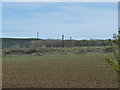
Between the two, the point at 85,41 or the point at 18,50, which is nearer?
the point at 18,50

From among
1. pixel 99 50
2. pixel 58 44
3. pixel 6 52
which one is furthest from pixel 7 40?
pixel 99 50

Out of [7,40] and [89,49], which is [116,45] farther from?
[7,40]

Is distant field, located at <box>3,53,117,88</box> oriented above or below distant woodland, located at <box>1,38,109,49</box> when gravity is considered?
below

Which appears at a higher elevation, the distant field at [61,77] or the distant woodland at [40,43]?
the distant woodland at [40,43]

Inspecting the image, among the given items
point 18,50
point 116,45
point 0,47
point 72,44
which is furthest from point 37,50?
point 116,45

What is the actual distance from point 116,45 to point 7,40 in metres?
77.0

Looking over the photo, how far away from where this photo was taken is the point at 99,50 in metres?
77.2

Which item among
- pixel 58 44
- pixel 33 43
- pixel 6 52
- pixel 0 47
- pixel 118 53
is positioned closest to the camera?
pixel 118 53

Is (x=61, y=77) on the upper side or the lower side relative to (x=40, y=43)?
lower

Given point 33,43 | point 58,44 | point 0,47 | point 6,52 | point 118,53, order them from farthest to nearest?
point 58,44 < point 33,43 < point 0,47 < point 6,52 < point 118,53

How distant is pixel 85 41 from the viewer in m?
103

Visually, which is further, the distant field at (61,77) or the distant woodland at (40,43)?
the distant woodland at (40,43)

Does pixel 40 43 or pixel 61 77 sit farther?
pixel 40 43

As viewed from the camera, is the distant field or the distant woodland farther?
the distant woodland
